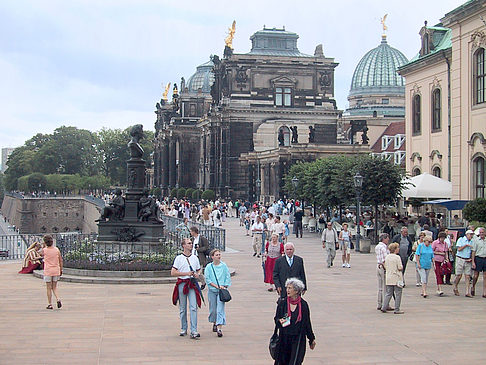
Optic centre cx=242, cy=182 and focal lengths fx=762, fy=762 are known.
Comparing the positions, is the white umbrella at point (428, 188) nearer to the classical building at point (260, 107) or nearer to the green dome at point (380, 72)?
the classical building at point (260, 107)

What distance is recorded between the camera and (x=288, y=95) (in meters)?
85.2

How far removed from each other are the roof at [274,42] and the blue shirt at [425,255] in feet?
238

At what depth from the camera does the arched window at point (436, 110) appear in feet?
132

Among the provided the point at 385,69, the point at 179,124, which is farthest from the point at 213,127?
the point at 385,69

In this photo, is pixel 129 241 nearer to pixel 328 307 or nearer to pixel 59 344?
pixel 328 307

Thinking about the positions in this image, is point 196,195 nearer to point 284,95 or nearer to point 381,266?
point 284,95

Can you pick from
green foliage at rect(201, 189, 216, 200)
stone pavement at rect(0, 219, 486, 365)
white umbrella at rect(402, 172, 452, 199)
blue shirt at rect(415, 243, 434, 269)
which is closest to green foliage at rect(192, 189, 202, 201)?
green foliage at rect(201, 189, 216, 200)

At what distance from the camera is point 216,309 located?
13.3m

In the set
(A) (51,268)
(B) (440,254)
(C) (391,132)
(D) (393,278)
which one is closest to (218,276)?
(D) (393,278)

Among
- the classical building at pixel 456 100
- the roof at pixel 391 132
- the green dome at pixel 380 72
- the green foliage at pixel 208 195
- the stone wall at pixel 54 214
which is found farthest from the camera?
the green dome at pixel 380 72

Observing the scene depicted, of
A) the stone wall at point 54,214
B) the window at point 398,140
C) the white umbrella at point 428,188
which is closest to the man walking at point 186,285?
the white umbrella at point 428,188

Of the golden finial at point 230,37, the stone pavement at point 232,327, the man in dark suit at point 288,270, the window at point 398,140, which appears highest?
the golden finial at point 230,37

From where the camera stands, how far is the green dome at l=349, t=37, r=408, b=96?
385 feet

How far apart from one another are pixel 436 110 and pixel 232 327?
1155 inches
